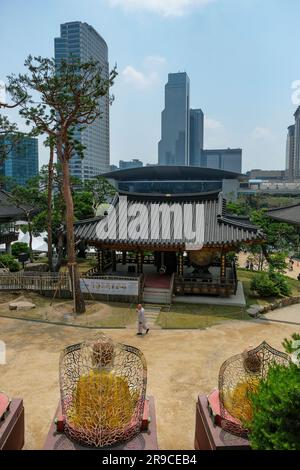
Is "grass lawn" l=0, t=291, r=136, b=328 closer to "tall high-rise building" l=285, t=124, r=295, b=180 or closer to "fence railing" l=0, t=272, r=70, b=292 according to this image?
"fence railing" l=0, t=272, r=70, b=292

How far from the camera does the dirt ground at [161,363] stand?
8.88 metres

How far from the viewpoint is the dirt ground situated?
8.88m

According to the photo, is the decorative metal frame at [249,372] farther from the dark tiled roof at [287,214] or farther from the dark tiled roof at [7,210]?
the dark tiled roof at [7,210]

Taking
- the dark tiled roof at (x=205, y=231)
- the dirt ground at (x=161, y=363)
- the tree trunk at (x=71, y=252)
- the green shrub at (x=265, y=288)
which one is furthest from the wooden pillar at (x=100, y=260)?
the green shrub at (x=265, y=288)

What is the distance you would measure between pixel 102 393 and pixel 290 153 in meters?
189

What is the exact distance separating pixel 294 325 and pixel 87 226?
13.7 meters

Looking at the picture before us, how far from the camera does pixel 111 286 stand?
20.6 meters

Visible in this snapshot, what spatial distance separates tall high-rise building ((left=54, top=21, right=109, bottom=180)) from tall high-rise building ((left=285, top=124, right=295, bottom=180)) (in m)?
85.7

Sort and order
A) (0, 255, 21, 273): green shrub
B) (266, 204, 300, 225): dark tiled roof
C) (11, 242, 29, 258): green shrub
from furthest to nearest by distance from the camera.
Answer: (11, 242, 29, 258): green shrub → (0, 255, 21, 273): green shrub → (266, 204, 300, 225): dark tiled roof

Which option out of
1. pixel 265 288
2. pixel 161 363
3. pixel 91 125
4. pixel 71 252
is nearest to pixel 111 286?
pixel 71 252

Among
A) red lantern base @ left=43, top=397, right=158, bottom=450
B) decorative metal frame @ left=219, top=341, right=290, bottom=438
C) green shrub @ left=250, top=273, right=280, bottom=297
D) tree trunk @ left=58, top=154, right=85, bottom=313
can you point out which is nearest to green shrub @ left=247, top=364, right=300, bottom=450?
decorative metal frame @ left=219, top=341, right=290, bottom=438

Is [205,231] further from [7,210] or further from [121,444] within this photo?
[7,210]
